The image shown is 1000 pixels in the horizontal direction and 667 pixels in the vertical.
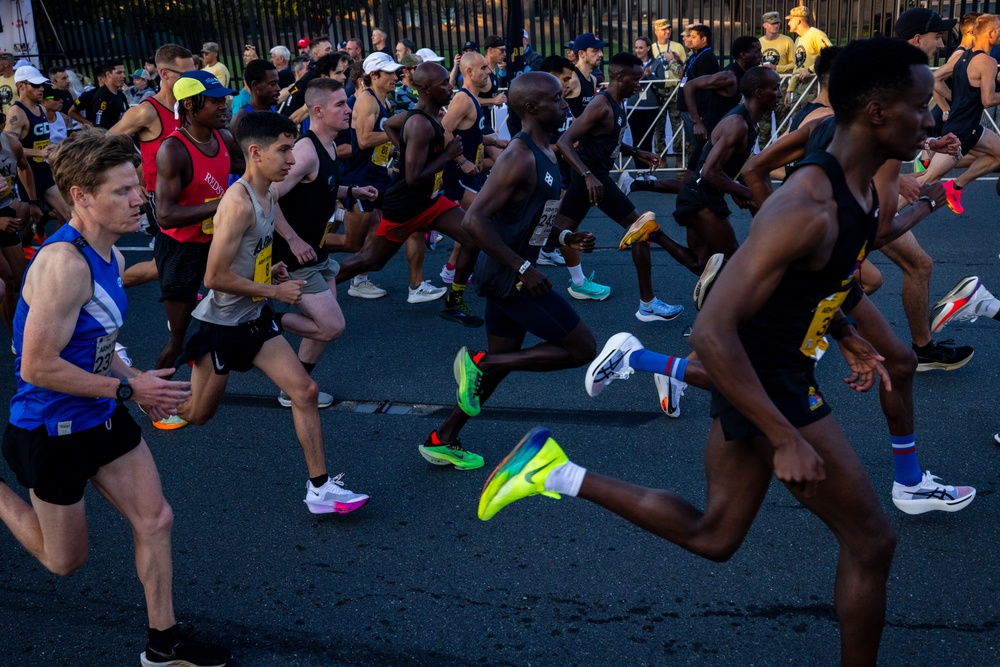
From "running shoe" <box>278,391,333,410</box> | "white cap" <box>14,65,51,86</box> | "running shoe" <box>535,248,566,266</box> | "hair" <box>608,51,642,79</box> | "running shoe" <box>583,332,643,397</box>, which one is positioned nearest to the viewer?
"running shoe" <box>583,332,643,397</box>

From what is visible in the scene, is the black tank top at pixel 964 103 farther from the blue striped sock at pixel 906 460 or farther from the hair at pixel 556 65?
the blue striped sock at pixel 906 460

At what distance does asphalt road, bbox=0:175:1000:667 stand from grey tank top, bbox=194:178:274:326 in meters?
0.97

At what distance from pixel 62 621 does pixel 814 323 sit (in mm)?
3042

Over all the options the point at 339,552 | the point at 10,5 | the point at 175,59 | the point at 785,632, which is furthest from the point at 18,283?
the point at 10,5

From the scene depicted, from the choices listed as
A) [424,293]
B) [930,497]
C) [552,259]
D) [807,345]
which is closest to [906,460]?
[930,497]

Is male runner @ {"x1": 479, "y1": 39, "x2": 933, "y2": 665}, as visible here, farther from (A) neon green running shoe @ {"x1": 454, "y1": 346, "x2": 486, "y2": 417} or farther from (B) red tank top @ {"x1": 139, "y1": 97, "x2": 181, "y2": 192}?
(B) red tank top @ {"x1": 139, "y1": 97, "x2": 181, "y2": 192}

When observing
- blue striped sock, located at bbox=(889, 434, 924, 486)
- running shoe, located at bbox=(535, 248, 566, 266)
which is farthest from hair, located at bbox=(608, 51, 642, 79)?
blue striped sock, located at bbox=(889, 434, 924, 486)

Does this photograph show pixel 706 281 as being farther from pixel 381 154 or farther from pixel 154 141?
pixel 381 154

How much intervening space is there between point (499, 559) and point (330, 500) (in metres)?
0.87

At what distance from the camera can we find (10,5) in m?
19.7

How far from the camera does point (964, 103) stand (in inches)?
380

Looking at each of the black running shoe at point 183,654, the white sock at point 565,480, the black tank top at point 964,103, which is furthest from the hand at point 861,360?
the black tank top at point 964,103

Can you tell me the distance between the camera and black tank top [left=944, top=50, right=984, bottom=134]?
31.5 ft

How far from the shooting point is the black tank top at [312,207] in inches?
231
